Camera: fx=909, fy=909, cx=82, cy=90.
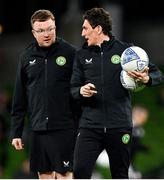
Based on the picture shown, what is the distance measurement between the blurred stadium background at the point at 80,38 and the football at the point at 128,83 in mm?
6585

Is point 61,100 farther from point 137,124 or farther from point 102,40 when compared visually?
point 137,124

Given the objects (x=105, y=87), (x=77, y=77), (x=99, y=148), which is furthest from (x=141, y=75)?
(x=99, y=148)

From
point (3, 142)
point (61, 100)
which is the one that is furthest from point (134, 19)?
point (61, 100)

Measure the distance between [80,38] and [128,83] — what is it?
7.75 meters

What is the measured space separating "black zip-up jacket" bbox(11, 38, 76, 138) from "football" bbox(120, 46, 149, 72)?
0.79 meters

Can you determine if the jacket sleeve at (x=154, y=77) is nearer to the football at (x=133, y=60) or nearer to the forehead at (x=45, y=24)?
the football at (x=133, y=60)

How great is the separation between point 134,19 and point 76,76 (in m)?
9.75

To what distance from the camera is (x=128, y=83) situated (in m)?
9.09

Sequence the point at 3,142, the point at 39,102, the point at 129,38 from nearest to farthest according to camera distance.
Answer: the point at 39,102
the point at 3,142
the point at 129,38

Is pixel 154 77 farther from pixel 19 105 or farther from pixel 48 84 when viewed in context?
pixel 19 105

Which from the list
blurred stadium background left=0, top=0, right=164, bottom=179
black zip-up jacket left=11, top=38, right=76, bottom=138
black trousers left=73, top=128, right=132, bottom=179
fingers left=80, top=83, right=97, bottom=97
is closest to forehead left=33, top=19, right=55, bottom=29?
black zip-up jacket left=11, top=38, right=76, bottom=138

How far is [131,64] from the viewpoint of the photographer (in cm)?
902

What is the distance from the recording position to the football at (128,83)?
909cm

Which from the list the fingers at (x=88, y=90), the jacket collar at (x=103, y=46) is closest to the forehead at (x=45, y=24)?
the jacket collar at (x=103, y=46)
